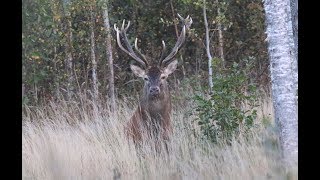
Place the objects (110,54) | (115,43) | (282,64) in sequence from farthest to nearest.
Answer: (115,43) → (110,54) → (282,64)

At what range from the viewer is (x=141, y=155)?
7.78 m

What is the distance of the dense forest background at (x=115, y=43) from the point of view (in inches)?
476

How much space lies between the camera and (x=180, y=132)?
8648 millimetres

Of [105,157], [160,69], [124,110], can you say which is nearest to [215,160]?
[105,157]

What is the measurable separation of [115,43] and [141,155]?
5.72 m

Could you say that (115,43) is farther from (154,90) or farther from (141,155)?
(141,155)

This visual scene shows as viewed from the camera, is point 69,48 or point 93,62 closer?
point 93,62

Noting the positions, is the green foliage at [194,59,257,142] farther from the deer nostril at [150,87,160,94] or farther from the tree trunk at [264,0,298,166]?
the tree trunk at [264,0,298,166]

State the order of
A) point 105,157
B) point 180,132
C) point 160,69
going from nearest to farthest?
point 105,157 < point 180,132 < point 160,69

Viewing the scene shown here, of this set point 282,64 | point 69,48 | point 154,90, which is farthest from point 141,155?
point 69,48

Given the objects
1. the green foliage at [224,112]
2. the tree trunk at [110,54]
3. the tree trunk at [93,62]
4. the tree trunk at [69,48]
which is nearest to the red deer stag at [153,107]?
the green foliage at [224,112]

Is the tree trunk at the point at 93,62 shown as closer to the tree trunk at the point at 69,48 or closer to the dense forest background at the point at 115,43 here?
the dense forest background at the point at 115,43
